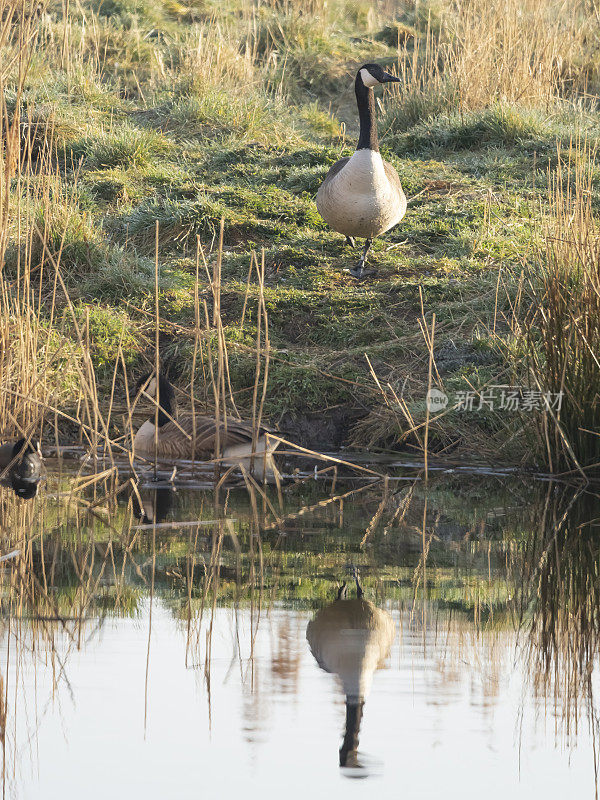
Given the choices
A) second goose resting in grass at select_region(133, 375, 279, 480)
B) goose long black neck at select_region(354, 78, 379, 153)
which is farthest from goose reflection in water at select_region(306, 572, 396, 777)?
goose long black neck at select_region(354, 78, 379, 153)

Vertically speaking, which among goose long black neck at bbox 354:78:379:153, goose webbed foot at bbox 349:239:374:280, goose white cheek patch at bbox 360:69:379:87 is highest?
goose white cheek patch at bbox 360:69:379:87

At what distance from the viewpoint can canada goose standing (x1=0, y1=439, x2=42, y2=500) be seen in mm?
5988

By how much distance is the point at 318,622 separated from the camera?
12.2 ft

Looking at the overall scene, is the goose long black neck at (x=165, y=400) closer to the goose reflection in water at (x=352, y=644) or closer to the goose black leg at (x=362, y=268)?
the goose black leg at (x=362, y=268)

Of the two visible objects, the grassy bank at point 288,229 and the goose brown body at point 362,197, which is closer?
the grassy bank at point 288,229

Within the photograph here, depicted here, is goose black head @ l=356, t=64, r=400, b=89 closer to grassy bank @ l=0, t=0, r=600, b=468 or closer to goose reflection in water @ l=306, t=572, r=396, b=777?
grassy bank @ l=0, t=0, r=600, b=468

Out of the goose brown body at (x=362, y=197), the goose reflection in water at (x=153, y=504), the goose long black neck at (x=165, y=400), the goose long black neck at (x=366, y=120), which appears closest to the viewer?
the goose reflection in water at (x=153, y=504)

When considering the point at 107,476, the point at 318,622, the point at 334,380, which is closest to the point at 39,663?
the point at 318,622

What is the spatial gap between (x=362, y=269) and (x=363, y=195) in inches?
29.8

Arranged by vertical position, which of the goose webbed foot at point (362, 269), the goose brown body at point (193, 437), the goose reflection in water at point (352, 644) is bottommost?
the goose reflection in water at point (352, 644)

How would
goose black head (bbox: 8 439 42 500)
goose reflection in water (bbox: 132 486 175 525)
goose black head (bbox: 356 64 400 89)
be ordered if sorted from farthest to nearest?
goose black head (bbox: 356 64 400 89) < goose black head (bbox: 8 439 42 500) < goose reflection in water (bbox: 132 486 175 525)

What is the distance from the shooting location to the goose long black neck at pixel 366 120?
8.79 metres

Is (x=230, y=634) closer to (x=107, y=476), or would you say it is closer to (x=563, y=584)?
(x=563, y=584)

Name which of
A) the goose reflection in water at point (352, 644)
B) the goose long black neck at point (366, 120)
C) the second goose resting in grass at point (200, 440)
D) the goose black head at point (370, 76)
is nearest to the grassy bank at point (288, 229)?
the second goose resting in grass at point (200, 440)
